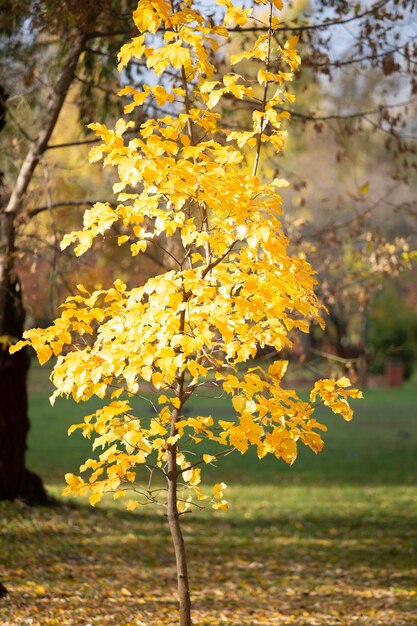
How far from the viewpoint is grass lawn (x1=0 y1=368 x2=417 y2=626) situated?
6477mm

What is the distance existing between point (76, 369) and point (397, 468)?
1180cm

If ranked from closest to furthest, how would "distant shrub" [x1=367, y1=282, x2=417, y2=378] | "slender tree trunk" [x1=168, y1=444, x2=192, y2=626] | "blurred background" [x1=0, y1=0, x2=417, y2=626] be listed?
1. "slender tree trunk" [x1=168, y1=444, x2=192, y2=626]
2. "blurred background" [x1=0, y1=0, x2=417, y2=626]
3. "distant shrub" [x1=367, y1=282, x2=417, y2=378]

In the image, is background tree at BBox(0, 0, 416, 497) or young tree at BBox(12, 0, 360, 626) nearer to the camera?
young tree at BBox(12, 0, 360, 626)

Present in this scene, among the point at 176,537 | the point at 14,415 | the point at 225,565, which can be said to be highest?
the point at 14,415

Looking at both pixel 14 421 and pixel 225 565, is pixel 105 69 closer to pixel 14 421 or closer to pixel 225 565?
pixel 14 421

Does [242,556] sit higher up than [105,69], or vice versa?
[105,69]

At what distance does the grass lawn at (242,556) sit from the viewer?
6.48 metres

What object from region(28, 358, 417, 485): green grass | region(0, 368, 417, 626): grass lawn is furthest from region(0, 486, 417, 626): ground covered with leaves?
region(28, 358, 417, 485): green grass

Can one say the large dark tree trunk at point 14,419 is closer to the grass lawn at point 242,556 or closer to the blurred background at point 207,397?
the blurred background at point 207,397

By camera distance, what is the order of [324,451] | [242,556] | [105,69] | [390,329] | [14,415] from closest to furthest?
[105,69] < [242,556] < [14,415] < [324,451] < [390,329]

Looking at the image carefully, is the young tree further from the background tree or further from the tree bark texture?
the tree bark texture

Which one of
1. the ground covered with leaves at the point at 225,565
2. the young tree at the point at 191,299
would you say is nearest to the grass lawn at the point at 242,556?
the ground covered with leaves at the point at 225,565

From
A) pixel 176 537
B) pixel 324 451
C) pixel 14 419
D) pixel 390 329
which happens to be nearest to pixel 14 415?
pixel 14 419

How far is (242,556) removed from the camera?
867cm
